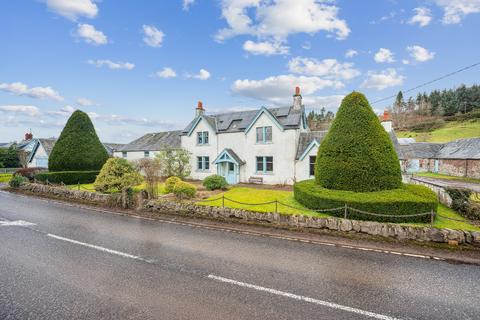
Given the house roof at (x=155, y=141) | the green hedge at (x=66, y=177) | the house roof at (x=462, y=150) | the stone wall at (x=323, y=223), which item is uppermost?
the house roof at (x=155, y=141)

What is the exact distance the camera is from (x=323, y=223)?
10648 mm

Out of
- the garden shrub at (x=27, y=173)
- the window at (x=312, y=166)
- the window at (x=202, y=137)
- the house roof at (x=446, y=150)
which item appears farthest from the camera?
the house roof at (x=446, y=150)

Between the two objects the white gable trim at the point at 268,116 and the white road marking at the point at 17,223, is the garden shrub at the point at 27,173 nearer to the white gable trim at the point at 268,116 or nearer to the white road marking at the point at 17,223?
the white road marking at the point at 17,223

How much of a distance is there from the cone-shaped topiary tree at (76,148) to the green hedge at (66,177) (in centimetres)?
115

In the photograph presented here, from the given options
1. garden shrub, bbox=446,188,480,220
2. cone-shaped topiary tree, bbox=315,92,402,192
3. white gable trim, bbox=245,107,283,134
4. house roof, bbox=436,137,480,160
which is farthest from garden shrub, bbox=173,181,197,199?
house roof, bbox=436,137,480,160

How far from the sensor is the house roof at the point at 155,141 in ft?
110

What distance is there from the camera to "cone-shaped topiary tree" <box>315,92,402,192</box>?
41.0ft

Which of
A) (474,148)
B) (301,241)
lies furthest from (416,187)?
(474,148)

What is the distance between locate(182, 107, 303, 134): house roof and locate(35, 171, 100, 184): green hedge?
464 inches

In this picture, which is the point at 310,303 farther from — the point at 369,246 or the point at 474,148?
the point at 474,148

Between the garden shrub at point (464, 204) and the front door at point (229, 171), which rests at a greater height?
the front door at point (229, 171)

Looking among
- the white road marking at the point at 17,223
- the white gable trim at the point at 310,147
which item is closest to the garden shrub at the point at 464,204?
the white gable trim at the point at 310,147

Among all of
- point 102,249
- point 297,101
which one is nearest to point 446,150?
point 297,101

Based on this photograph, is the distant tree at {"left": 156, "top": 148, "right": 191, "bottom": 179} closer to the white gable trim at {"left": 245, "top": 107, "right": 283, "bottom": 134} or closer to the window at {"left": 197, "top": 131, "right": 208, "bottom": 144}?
the window at {"left": 197, "top": 131, "right": 208, "bottom": 144}
